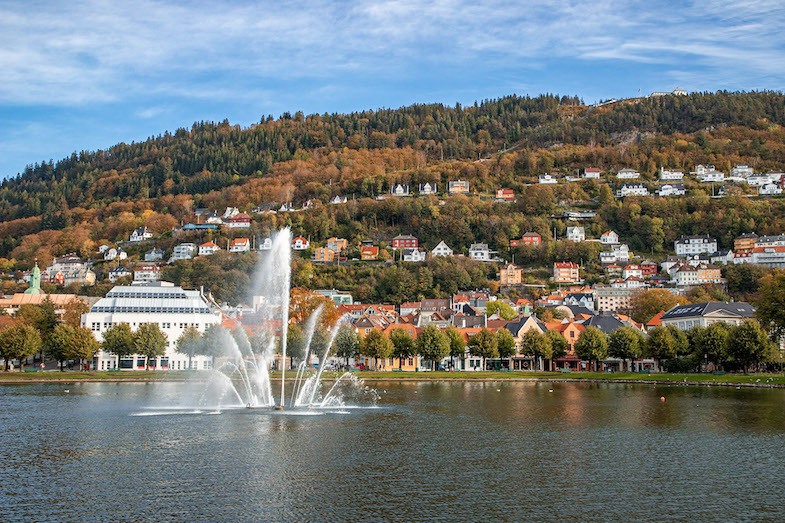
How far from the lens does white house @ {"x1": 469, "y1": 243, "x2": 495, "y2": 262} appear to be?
17838cm

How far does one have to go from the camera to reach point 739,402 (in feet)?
176

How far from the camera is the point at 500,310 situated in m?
126

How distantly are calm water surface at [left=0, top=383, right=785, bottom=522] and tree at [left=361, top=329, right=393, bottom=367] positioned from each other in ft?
129

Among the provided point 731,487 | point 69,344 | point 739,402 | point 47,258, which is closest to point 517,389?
point 739,402

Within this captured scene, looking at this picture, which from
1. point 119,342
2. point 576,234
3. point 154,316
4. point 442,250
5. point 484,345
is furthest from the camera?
point 576,234

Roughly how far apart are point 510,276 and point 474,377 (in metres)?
82.8

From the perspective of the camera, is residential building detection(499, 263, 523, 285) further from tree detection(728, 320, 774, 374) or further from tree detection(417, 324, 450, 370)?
tree detection(728, 320, 774, 374)

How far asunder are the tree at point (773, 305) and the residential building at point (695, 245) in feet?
354

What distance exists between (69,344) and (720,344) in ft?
227

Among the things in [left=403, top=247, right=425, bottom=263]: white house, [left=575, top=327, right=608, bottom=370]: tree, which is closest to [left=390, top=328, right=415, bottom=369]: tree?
[left=575, top=327, right=608, bottom=370]: tree

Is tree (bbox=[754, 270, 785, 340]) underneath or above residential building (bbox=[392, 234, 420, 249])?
underneath

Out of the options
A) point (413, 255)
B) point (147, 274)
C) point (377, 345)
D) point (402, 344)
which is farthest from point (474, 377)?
point (147, 274)

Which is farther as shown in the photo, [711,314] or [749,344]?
[711,314]

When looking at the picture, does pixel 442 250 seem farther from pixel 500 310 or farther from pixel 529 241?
pixel 500 310
